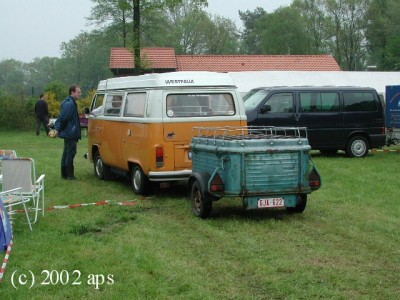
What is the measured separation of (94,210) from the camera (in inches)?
366

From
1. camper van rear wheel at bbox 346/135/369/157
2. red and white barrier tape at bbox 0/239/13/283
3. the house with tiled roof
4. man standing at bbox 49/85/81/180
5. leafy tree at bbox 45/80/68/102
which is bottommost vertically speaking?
red and white barrier tape at bbox 0/239/13/283

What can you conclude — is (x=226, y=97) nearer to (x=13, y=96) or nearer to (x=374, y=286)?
(x=374, y=286)

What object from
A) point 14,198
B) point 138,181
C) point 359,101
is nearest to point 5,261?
point 14,198

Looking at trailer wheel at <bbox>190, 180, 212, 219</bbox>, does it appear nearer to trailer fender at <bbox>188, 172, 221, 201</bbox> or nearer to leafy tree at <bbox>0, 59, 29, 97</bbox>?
trailer fender at <bbox>188, 172, 221, 201</bbox>

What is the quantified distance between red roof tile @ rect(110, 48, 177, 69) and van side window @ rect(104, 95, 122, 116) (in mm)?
25699

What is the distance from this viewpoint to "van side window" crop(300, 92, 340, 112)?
1678 centimetres

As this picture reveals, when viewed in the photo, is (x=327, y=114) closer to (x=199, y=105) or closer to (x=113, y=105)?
(x=113, y=105)

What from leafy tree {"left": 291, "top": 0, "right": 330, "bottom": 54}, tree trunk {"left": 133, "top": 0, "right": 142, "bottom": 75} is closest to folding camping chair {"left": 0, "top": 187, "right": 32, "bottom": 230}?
tree trunk {"left": 133, "top": 0, "right": 142, "bottom": 75}

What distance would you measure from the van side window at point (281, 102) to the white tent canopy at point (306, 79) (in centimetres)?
788

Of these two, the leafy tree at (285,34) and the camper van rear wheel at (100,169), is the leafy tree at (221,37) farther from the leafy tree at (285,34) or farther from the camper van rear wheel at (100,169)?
the camper van rear wheel at (100,169)

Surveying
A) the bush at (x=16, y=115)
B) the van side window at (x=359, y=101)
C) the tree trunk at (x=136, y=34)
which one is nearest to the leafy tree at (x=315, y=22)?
the bush at (x=16, y=115)

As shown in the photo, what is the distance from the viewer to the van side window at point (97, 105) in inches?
504

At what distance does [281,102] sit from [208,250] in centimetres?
1022

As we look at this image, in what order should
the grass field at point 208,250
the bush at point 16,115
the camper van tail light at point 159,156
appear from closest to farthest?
the grass field at point 208,250 < the camper van tail light at point 159,156 < the bush at point 16,115
